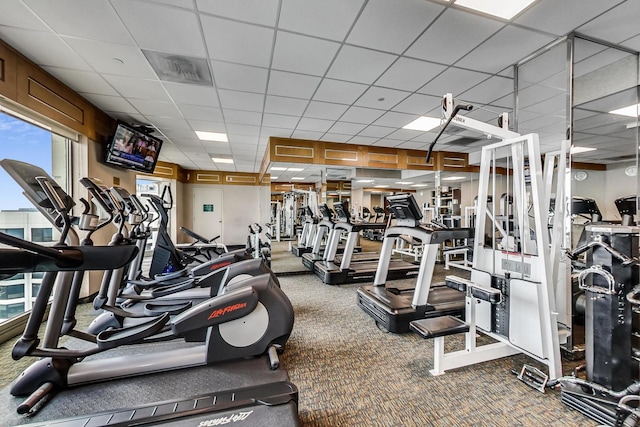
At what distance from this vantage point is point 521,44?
8.10ft

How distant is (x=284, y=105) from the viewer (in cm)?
392

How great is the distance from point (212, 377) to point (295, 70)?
302cm

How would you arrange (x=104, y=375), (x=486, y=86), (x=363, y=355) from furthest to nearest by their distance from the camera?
(x=486, y=86), (x=363, y=355), (x=104, y=375)

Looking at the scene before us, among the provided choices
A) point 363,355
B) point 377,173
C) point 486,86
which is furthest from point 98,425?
point 377,173

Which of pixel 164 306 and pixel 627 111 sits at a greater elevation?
pixel 627 111

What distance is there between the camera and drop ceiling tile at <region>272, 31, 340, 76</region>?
2412 millimetres

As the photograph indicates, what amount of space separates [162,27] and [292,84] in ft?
4.73

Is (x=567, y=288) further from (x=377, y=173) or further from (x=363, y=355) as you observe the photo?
(x=377, y=173)

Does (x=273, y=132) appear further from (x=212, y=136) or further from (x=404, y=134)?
(x=404, y=134)

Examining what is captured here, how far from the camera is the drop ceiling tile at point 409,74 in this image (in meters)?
2.83

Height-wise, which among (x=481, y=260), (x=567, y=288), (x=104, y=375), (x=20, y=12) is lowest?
(x=104, y=375)

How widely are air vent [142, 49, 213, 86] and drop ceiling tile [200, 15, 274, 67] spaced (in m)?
0.30

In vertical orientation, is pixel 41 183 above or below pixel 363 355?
above

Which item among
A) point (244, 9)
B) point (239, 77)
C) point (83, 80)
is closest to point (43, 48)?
point (83, 80)
